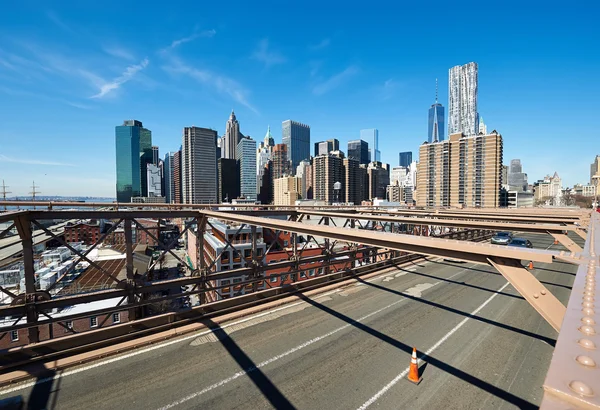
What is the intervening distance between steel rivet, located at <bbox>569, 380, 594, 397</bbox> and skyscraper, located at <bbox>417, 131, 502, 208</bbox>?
4108 inches

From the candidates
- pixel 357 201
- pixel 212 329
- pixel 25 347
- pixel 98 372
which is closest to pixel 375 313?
pixel 212 329

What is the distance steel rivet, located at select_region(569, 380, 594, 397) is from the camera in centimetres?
97

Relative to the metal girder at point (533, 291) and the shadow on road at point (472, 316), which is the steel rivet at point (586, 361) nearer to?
the metal girder at point (533, 291)

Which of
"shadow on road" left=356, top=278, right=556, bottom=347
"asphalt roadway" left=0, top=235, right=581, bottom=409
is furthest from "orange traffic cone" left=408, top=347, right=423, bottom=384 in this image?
"shadow on road" left=356, top=278, right=556, bottom=347

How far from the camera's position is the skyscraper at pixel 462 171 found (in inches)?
4131

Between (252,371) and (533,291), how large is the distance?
19.6 ft

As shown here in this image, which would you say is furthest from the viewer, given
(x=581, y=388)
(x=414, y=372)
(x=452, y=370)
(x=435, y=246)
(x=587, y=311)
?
(x=452, y=370)

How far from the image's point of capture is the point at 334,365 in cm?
712

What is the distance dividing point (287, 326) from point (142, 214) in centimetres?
574

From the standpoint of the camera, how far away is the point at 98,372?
21.4 ft

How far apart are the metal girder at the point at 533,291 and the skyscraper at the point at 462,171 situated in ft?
331

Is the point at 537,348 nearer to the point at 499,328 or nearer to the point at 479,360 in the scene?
the point at 499,328

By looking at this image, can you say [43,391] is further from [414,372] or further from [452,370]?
[452,370]

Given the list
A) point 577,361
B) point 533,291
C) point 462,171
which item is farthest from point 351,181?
point 577,361
